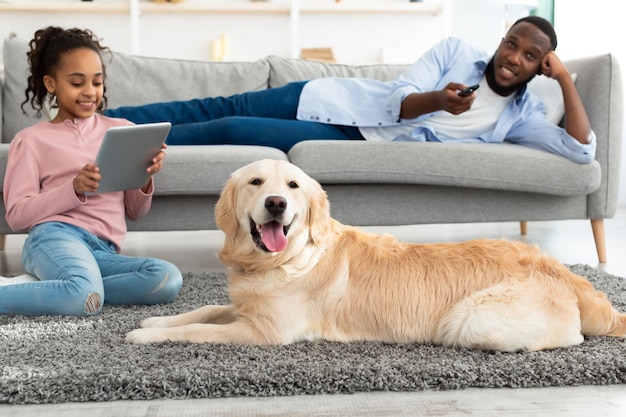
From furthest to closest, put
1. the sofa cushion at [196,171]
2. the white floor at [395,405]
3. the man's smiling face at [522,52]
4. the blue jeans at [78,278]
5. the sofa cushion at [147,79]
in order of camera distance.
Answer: the sofa cushion at [147,79], the man's smiling face at [522,52], the sofa cushion at [196,171], the blue jeans at [78,278], the white floor at [395,405]

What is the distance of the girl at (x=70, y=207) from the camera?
2.15 metres

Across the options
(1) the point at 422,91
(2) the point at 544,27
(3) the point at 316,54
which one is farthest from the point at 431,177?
(3) the point at 316,54

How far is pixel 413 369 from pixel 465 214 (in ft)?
5.38

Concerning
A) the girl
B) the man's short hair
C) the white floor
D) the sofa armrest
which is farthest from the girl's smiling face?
the sofa armrest

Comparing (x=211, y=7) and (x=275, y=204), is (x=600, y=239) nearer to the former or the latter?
(x=275, y=204)

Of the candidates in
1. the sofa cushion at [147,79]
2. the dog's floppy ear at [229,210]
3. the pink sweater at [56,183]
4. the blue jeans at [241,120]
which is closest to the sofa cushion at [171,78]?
the sofa cushion at [147,79]

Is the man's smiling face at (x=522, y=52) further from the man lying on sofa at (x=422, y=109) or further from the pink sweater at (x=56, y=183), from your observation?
the pink sweater at (x=56, y=183)

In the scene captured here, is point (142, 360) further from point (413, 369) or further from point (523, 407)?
point (523, 407)

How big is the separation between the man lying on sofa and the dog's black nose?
4.80 ft

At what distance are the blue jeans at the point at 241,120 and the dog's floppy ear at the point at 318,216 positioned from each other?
1356 mm

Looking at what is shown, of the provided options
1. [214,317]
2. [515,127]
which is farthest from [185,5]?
[214,317]

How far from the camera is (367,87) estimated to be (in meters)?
3.49

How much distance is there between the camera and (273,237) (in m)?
1.83

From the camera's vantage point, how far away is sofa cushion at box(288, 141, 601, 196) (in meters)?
2.97
